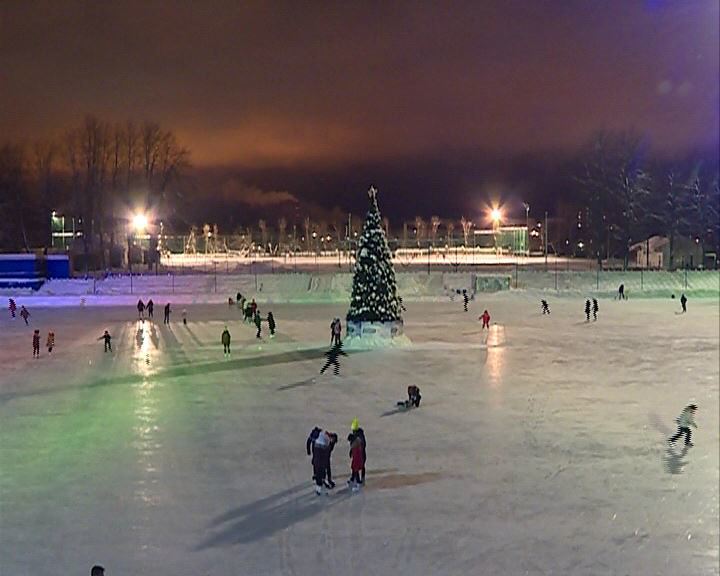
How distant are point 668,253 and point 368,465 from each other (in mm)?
55670

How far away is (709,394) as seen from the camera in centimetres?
1600

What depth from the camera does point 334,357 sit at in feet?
70.8

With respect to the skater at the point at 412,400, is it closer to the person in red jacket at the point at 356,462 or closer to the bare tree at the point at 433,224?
the person in red jacket at the point at 356,462

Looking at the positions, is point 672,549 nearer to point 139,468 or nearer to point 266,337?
point 139,468

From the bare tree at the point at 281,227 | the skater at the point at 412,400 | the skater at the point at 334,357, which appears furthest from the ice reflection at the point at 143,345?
the bare tree at the point at 281,227

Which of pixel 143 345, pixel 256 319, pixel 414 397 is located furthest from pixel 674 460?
pixel 256 319

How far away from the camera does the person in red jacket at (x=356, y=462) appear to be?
10.1m

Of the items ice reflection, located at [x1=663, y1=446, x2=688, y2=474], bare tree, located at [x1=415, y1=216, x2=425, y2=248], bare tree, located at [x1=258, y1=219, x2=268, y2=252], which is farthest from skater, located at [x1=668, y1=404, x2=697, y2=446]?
bare tree, located at [x1=415, y1=216, x2=425, y2=248]

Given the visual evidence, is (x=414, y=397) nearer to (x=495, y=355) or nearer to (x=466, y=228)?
(x=495, y=355)

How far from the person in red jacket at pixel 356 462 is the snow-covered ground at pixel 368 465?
0.25m

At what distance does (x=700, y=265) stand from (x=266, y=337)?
139 feet

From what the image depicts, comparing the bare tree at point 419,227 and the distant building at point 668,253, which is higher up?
the bare tree at point 419,227

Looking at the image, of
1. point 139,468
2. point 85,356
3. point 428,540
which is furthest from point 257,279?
point 428,540

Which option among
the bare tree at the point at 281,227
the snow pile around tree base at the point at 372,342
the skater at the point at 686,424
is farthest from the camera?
the bare tree at the point at 281,227
